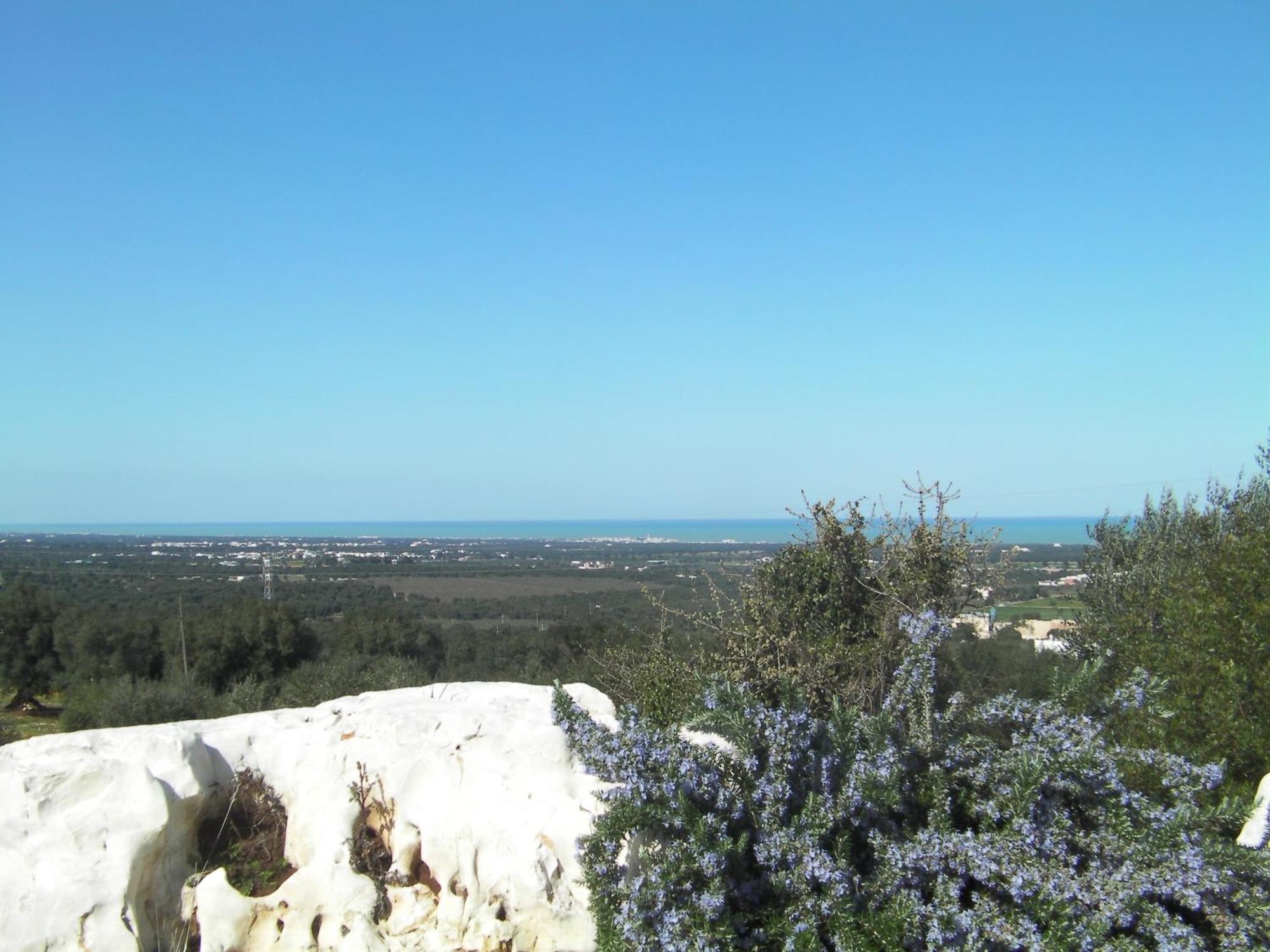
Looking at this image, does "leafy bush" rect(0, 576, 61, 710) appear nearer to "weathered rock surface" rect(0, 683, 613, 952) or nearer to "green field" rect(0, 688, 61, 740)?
"green field" rect(0, 688, 61, 740)

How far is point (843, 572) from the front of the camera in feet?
29.6

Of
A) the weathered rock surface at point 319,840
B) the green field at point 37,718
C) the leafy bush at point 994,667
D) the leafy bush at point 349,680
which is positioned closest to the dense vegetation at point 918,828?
the weathered rock surface at point 319,840

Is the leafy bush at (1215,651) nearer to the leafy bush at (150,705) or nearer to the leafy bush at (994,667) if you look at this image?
the leafy bush at (994,667)

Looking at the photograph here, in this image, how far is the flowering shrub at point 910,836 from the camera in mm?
5000

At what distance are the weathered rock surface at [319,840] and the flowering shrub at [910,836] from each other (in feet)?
1.92

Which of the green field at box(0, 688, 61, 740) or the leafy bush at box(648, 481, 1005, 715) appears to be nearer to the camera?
the leafy bush at box(648, 481, 1005, 715)

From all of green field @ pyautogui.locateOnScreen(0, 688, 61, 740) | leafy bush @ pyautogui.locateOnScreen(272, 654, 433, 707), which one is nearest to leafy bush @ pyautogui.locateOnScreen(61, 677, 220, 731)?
leafy bush @ pyautogui.locateOnScreen(272, 654, 433, 707)

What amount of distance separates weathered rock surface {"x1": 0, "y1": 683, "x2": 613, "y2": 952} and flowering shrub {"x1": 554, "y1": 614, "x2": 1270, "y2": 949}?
1.92ft

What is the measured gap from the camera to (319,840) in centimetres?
659

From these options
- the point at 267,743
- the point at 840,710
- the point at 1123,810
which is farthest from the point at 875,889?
the point at 267,743

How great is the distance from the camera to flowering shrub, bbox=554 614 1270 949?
5.00 meters

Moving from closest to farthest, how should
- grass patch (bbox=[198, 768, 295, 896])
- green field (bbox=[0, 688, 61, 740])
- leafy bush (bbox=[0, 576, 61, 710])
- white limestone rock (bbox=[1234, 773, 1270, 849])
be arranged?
white limestone rock (bbox=[1234, 773, 1270, 849]) < grass patch (bbox=[198, 768, 295, 896]) < green field (bbox=[0, 688, 61, 740]) < leafy bush (bbox=[0, 576, 61, 710])

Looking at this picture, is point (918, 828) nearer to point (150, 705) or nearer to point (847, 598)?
point (847, 598)

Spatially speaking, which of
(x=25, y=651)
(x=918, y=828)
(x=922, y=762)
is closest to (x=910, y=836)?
(x=918, y=828)
